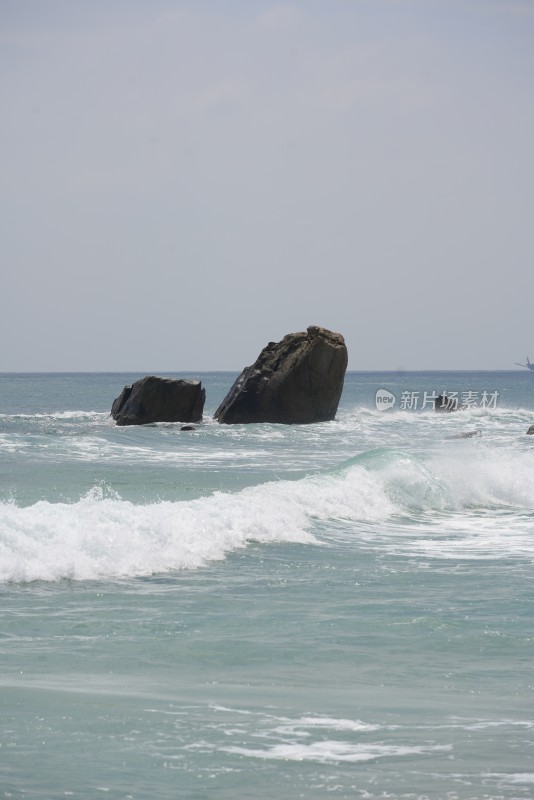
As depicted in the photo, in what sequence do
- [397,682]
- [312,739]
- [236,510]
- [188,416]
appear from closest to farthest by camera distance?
[312,739] → [397,682] → [236,510] → [188,416]

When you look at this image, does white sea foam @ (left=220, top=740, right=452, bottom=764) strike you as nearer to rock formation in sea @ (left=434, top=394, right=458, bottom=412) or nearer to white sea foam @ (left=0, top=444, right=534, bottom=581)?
white sea foam @ (left=0, top=444, right=534, bottom=581)

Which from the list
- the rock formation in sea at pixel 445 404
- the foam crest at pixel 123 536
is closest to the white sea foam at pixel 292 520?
the foam crest at pixel 123 536

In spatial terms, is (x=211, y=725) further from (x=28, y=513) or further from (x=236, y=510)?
(x=236, y=510)

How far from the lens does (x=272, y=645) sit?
828 centimetres

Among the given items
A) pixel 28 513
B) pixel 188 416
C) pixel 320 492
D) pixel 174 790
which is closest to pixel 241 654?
pixel 174 790

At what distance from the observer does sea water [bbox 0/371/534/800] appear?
554cm

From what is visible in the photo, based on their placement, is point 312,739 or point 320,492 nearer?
point 312,739

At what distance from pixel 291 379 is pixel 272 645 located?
3355cm

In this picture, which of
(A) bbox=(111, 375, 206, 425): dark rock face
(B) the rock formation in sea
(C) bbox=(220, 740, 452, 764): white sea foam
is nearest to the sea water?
(C) bbox=(220, 740, 452, 764): white sea foam

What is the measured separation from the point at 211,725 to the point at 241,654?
1.81m

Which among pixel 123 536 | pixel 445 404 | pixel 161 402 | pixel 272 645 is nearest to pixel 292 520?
pixel 123 536

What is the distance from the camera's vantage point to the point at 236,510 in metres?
15.0

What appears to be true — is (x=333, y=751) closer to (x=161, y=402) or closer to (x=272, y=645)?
(x=272, y=645)

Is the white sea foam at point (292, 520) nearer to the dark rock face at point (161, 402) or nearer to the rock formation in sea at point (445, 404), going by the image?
the dark rock face at point (161, 402)
